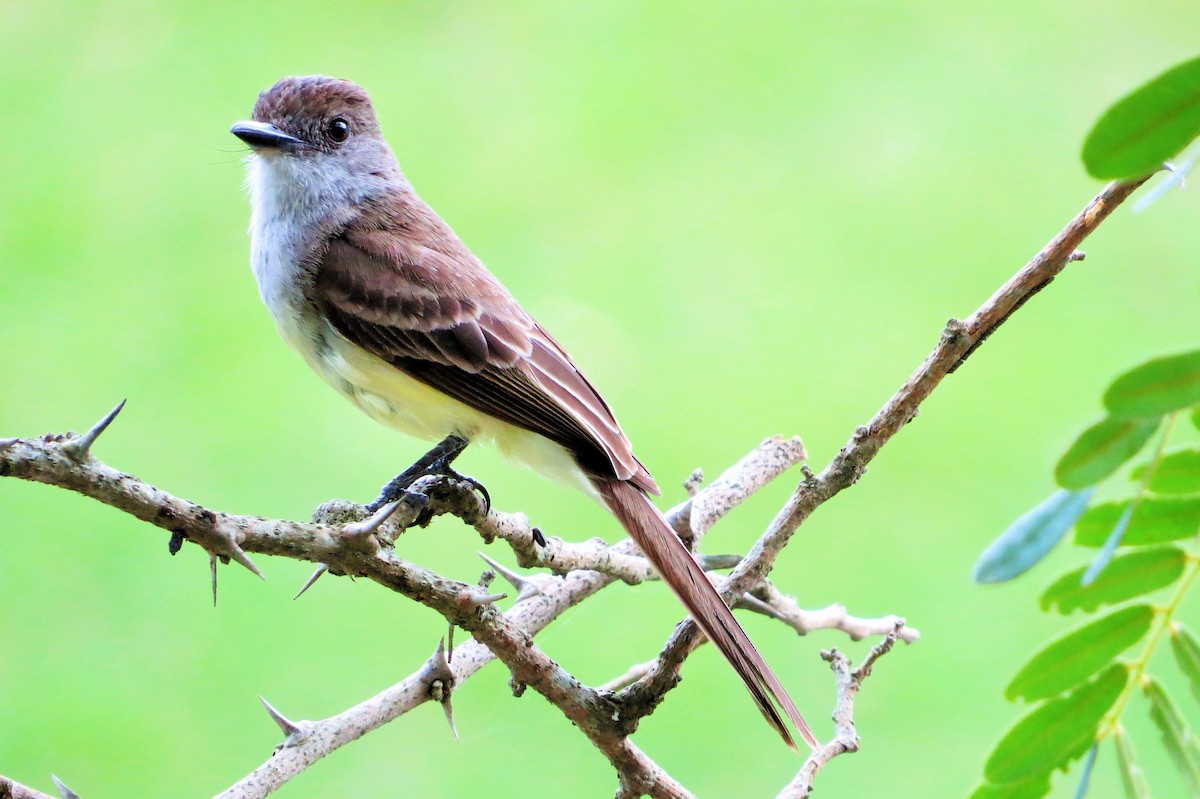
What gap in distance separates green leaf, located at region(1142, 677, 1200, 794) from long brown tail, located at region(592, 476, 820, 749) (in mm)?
849

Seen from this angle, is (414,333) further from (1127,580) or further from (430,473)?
(1127,580)

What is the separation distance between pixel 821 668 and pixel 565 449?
276 centimetres

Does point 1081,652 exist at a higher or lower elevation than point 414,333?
lower

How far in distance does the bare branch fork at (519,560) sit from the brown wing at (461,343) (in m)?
0.33

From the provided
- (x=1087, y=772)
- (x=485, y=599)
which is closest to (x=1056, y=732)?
(x=1087, y=772)

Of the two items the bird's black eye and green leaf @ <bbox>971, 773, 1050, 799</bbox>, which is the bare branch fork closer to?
green leaf @ <bbox>971, 773, 1050, 799</bbox>

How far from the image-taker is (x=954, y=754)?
4.86m

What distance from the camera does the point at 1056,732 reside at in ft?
3.76

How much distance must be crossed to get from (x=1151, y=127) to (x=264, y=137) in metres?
2.49

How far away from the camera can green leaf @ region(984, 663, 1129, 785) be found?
44.8 inches

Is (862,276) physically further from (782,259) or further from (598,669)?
(598,669)

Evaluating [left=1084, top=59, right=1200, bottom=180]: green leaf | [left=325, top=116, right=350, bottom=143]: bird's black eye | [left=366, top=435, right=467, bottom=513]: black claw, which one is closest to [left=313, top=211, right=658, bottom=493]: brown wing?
[left=366, top=435, right=467, bottom=513]: black claw

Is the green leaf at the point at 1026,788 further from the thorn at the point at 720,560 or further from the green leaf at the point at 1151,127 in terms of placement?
the thorn at the point at 720,560

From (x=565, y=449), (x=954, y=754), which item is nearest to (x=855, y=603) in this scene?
(x=954, y=754)
